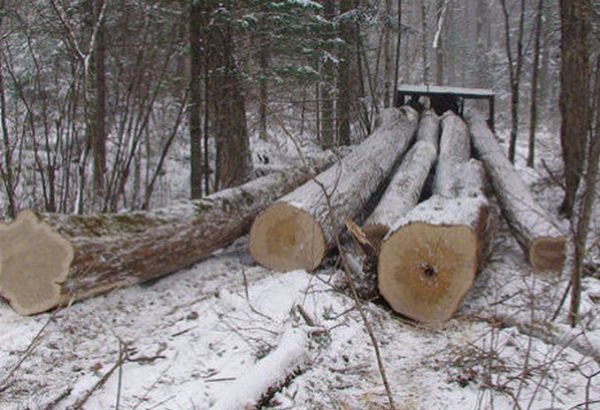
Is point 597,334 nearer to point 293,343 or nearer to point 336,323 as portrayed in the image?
point 336,323

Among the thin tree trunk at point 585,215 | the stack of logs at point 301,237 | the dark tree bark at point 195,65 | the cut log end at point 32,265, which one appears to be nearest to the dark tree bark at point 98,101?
the dark tree bark at point 195,65

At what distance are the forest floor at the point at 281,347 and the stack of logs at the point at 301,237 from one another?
0.68ft

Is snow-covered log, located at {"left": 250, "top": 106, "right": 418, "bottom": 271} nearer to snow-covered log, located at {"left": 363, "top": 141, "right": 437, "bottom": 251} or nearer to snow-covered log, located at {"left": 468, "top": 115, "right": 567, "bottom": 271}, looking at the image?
snow-covered log, located at {"left": 363, "top": 141, "right": 437, "bottom": 251}

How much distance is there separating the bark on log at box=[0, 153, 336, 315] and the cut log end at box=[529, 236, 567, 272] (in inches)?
124

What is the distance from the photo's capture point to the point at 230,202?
5469 mm

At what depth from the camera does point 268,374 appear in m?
2.93

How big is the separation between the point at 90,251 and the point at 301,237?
184 cm

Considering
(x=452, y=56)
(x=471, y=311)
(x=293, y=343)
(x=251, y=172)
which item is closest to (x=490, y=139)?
(x=251, y=172)

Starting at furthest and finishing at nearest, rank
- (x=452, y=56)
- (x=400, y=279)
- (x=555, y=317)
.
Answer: (x=452, y=56) → (x=400, y=279) → (x=555, y=317)

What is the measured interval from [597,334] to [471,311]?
1004 millimetres

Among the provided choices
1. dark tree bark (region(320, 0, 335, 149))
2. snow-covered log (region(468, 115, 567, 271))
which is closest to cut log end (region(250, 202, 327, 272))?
snow-covered log (region(468, 115, 567, 271))

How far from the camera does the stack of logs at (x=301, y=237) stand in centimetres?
391

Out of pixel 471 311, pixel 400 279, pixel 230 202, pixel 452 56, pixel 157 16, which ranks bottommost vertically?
pixel 471 311

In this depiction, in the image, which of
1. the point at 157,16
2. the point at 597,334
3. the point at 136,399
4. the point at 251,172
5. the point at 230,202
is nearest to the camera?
the point at 136,399
